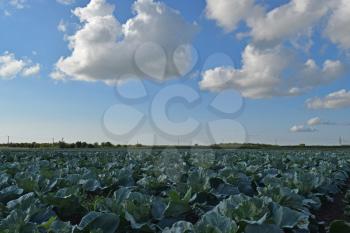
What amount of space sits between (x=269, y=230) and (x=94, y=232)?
127 centimetres

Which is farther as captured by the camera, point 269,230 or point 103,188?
point 103,188

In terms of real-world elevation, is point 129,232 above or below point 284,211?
below

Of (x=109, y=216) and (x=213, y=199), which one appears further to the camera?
Answer: (x=213, y=199)

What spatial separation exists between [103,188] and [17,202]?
2.36m

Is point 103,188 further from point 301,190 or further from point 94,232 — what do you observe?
point 94,232

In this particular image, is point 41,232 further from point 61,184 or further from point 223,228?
point 61,184

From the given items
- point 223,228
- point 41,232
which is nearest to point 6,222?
point 41,232

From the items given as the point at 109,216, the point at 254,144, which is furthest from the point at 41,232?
→ the point at 254,144

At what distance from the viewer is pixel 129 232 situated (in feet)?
13.3

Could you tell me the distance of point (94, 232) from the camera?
313cm

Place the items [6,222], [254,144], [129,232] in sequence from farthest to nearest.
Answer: [254,144] < [129,232] < [6,222]

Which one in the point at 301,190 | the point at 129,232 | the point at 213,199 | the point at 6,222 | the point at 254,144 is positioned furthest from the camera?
the point at 254,144

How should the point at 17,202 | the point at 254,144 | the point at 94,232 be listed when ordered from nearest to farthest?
the point at 94,232 < the point at 17,202 < the point at 254,144

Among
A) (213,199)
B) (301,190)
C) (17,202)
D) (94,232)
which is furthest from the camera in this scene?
(301,190)
